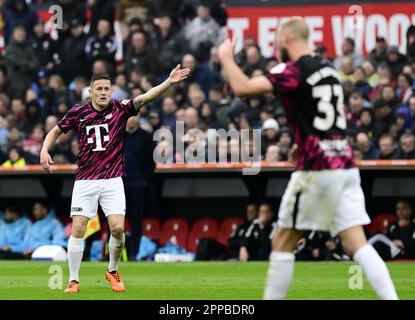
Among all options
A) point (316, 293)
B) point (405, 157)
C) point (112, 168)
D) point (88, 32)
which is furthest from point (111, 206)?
point (88, 32)

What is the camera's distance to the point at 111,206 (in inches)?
492

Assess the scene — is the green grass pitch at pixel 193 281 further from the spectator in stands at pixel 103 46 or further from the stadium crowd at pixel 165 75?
the spectator in stands at pixel 103 46

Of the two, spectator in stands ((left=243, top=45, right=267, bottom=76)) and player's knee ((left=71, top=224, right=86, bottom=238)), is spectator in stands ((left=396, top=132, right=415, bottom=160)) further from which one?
player's knee ((left=71, top=224, right=86, bottom=238))

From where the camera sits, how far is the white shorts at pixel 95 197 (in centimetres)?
1244

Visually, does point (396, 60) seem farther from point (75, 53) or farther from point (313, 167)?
point (313, 167)

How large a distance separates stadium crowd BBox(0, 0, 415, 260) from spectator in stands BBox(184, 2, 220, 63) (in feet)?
0.06

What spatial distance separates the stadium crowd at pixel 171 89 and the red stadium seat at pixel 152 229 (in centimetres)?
135

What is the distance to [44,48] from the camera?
23.6 meters

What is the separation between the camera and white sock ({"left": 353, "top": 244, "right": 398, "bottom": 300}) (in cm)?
820

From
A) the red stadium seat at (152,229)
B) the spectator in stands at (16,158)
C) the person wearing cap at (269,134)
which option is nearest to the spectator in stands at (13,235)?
the spectator in stands at (16,158)

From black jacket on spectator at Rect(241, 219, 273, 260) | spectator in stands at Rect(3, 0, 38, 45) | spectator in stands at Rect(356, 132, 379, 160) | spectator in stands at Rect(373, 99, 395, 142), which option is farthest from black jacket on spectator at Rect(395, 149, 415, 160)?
spectator in stands at Rect(3, 0, 38, 45)

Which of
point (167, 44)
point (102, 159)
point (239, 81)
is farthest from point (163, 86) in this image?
point (167, 44)

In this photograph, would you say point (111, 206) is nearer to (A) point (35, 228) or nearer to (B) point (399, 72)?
(A) point (35, 228)

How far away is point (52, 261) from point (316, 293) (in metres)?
7.62
